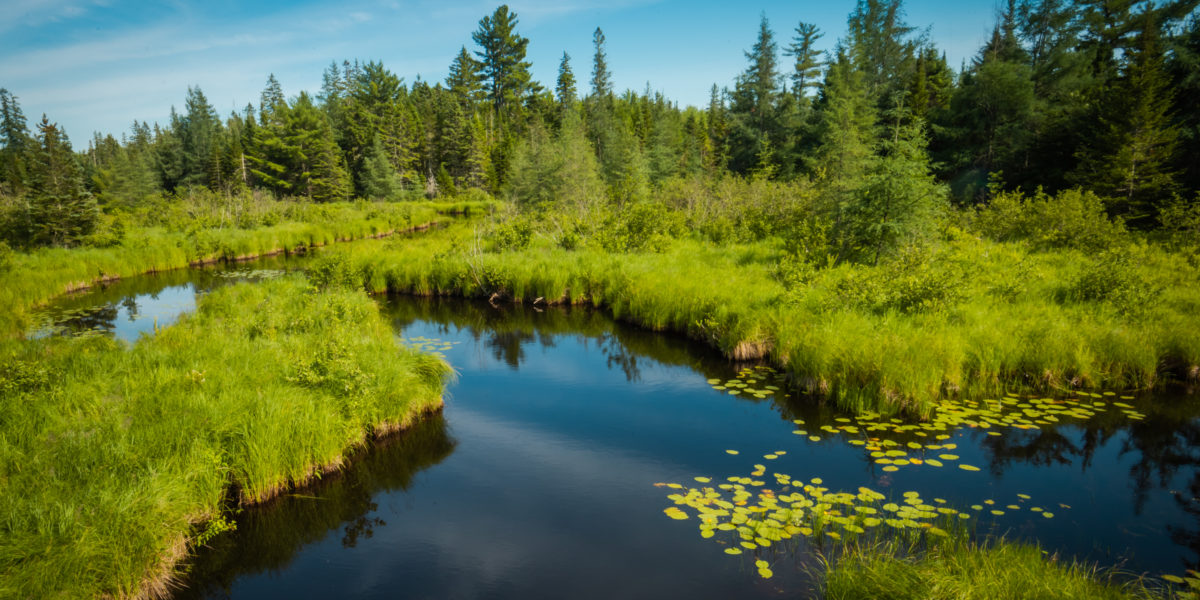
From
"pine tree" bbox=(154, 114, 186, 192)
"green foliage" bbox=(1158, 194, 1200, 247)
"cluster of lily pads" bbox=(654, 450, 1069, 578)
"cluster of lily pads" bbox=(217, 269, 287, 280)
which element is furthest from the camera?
"pine tree" bbox=(154, 114, 186, 192)

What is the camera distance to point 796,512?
18.6 feet

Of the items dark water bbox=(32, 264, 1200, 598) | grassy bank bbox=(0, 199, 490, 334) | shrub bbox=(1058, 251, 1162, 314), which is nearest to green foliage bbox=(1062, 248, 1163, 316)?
shrub bbox=(1058, 251, 1162, 314)

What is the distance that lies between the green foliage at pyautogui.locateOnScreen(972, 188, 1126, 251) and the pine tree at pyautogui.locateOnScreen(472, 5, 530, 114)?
2535 inches

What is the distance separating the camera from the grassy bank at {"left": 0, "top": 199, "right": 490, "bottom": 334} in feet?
55.5

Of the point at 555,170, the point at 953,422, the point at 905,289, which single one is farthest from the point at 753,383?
the point at 555,170

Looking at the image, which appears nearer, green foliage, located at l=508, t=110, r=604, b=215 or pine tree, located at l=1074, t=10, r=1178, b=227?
pine tree, located at l=1074, t=10, r=1178, b=227

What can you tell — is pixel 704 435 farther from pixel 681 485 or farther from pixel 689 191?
pixel 689 191

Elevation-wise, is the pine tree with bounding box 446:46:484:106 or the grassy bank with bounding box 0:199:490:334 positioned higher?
the pine tree with bounding box 446:46:484:106

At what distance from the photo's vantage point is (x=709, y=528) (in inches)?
224

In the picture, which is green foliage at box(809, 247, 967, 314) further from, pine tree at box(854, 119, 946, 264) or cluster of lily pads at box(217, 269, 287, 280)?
cluster of lily pads at box(217, 269, 287, 280)

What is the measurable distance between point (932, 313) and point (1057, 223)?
400 inches

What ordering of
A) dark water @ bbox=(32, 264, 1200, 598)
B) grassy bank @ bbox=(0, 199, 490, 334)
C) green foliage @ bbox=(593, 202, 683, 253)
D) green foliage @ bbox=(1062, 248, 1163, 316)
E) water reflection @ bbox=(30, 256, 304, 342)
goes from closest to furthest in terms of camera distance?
dark water @ bbox=(32, 264, 1200, 598), green foliage @ bbox=(1062, 248, 1163, 316), water reflection @ bbox=(30, 256, 304, 342), grassy bank @ bbox=(0, 199, 490, 334), green foliage @ bbox=(593, 202, 683, 253)

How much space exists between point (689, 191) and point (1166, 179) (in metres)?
17.2

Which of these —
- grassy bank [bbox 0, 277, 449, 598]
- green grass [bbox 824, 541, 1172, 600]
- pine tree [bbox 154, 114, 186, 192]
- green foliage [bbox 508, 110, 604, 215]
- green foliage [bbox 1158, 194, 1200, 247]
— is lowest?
green grass [bbox 824, 541, 1172, 600]
